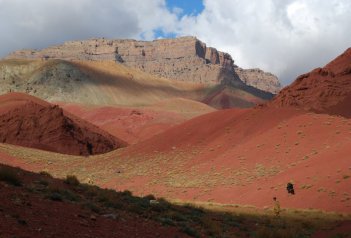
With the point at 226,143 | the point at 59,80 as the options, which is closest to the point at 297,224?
the point at 226,143

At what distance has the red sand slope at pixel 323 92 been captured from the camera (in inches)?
1923

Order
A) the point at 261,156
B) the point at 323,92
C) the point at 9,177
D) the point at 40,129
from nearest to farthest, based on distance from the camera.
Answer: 1. the point at 9,177
2. the point at 261,156
3. the point at 323,92
4. the point at 40,129

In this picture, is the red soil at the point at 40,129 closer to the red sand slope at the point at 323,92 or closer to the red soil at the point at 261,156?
the red soil at the point at 261,156

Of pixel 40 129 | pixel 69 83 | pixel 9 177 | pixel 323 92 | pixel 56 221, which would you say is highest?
pixel 69 83

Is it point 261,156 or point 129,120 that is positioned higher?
point 129,120

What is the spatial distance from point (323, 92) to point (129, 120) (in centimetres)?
7217

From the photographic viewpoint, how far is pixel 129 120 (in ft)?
387

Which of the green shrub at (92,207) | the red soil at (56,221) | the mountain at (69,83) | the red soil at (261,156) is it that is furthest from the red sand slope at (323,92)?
the mountain at (69,83)

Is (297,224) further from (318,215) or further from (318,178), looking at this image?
(318,178)

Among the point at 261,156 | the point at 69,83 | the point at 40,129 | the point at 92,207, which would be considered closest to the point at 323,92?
the point at 261,156

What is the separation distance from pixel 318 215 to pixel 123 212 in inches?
496

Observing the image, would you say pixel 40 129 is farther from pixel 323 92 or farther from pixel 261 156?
pixel 323 92

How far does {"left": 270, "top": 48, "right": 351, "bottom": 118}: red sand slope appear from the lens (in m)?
48.8

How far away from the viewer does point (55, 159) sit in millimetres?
56906
